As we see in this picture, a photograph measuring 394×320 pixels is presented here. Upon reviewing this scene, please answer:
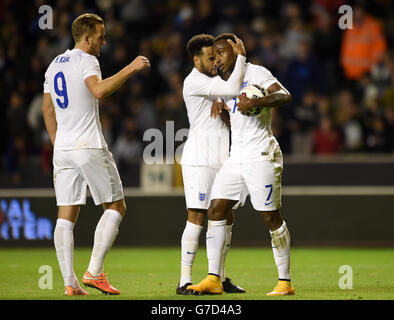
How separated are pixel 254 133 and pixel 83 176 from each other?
1.55 m

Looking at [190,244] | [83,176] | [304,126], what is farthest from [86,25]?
[304,126]

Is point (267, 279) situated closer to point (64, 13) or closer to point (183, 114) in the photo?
point (183, 114)

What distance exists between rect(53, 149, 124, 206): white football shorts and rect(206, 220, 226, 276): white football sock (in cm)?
89

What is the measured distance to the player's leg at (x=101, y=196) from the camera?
8.05m

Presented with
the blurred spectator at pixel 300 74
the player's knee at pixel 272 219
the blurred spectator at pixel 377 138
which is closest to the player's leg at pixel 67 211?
the player's knee at pixel 272 219

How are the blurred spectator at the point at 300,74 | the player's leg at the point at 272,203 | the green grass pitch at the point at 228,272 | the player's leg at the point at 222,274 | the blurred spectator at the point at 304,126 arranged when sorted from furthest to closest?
the blurred spectator at the point at 300,74
the blurred spectator at the point at 304,126
the player's leg at the point at 222,274
the green grass pitch at the point at 228,272
the player's leg at the point at 272,203

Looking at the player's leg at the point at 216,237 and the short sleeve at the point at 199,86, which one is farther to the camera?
the short sleeve at the point at 199,86

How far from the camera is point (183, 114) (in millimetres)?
15109

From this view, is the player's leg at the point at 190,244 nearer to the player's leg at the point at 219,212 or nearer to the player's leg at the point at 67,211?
the player's leg at the point at 219,212

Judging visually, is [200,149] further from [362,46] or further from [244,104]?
[362,46]

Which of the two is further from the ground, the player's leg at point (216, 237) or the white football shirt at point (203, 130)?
the white football shirt at point (203, 130)

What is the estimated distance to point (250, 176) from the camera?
8.04m

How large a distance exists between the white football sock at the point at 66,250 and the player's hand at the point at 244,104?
1798 mm

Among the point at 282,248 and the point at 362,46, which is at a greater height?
the point at 362,46
